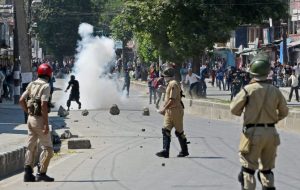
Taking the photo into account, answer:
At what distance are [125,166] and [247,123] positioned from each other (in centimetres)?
581

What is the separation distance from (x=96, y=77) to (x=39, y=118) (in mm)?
29025

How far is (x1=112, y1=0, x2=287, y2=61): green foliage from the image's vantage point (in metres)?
41.4

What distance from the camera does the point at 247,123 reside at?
32.1 ft

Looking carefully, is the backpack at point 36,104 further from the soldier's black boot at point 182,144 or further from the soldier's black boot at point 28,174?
the soldier's black boot at point 182,144

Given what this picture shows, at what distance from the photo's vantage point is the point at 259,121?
9758 millimetres

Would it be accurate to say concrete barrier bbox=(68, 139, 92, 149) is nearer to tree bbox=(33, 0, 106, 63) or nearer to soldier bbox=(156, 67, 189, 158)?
soldier bbox=(156, 67, 189, 158)

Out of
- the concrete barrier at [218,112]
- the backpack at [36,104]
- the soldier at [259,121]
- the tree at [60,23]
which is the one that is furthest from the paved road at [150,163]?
the tree at [60,23]

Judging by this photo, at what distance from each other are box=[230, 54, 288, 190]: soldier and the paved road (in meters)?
2.54

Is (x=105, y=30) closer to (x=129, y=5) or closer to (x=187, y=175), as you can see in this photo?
(x=129, y=5)

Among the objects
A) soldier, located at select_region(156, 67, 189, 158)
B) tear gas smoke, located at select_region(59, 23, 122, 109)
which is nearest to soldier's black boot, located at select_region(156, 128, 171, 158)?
soldier, located at select_region(156, 67, 189, 158)

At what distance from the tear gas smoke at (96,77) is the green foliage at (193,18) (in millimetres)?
2493

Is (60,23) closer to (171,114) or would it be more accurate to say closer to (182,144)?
(182,144)

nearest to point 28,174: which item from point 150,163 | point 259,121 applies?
point 150,163

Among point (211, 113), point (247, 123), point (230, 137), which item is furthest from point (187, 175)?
point (211, 113)
